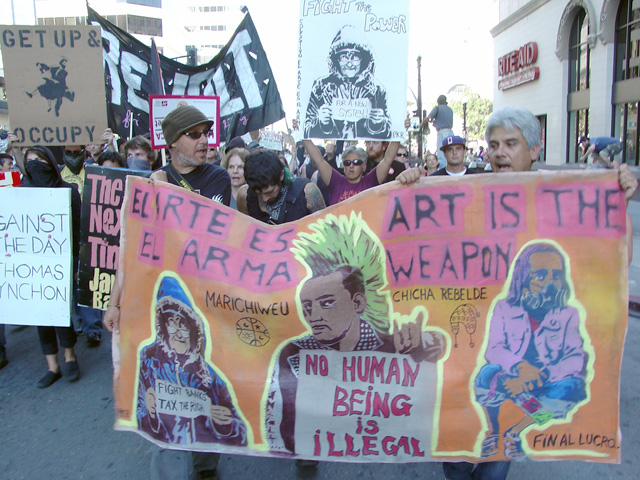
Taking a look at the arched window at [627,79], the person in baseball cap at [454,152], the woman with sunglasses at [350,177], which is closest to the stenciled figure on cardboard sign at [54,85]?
the woman with sunglasses at [350,177]

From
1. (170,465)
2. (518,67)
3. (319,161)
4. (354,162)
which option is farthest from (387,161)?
(518,67)

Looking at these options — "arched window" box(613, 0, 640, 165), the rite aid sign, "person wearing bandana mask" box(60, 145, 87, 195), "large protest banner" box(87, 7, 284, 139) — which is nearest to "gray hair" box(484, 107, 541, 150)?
"large protest banner" box(87, 7, 284, 139)

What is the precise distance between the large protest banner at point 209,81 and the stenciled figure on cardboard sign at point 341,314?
4486 mm

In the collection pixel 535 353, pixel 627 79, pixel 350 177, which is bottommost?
pixel 535 353

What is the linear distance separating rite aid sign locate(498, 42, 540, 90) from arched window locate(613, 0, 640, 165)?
7.84 metres

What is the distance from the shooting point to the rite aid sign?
91.8ft

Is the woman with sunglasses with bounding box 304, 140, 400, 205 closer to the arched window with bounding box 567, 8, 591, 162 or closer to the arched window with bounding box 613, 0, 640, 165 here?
the arched window with bounding box 613, 0, 640, 165

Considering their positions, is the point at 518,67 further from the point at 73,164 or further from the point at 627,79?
the point at 73,164

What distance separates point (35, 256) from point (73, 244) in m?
0.29

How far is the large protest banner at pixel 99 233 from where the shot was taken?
3994 mm

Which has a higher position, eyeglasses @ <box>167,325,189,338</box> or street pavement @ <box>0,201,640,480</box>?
eyeglasses @ <box>167,325,189,338</box>

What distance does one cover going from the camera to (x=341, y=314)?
2.36 metres

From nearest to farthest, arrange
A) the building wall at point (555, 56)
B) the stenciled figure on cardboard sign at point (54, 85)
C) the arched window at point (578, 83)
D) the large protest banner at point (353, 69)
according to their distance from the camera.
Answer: the large protest banner at point (353, 69)
the stenciled figure on cardboard sign at point (54, 85)
the building wall at point (555, 56)
the arched window at point (578, 83)

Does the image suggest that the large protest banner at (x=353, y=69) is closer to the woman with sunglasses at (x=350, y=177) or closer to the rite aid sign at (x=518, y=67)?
the woman with sunglasses at (x=350, y=177)
